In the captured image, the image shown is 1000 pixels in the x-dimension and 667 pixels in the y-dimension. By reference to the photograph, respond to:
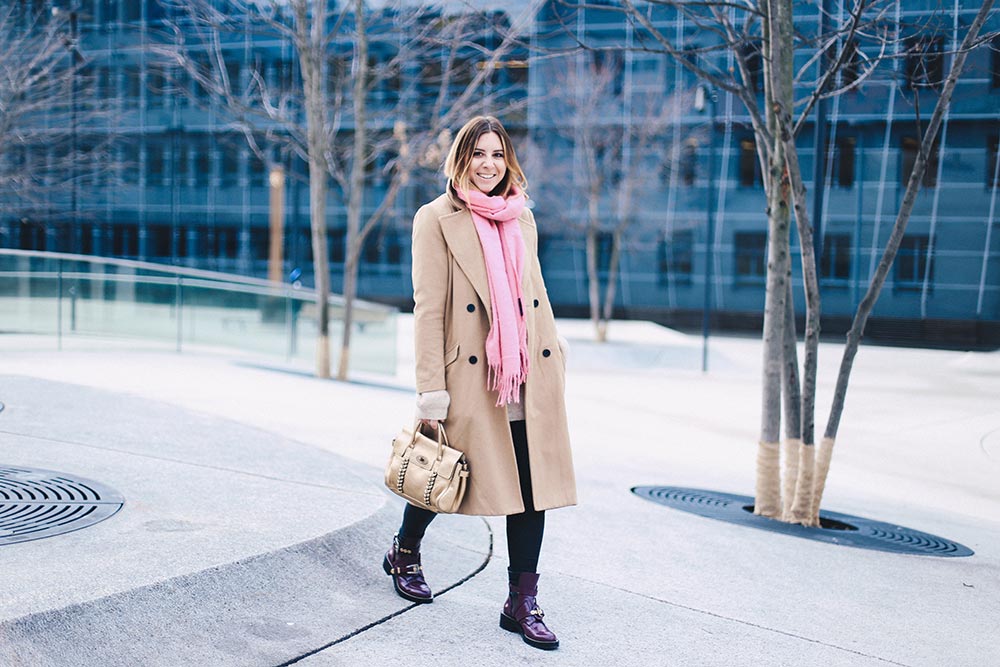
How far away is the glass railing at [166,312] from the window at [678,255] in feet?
72.0

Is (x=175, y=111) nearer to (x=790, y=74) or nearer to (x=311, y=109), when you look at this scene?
(x=311, y=109)

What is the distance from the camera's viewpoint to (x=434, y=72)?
3162cm

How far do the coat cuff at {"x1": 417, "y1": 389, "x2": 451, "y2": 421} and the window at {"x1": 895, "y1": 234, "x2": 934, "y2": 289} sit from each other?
3186 cm

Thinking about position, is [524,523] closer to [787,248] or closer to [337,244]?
[787,248]

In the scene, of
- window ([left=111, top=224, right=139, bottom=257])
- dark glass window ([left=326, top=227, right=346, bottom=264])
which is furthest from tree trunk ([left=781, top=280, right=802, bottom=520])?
window ([left=111, top=224, right=139, bottom=257])

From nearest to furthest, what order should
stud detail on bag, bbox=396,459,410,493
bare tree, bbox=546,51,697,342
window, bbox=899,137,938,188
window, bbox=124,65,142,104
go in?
stud detail on bag, bbox=396,459,410,493, bare tree, bbox=546,51,697,342, window, bbox=899,137,938,188, window, bbox=124,65,142,104

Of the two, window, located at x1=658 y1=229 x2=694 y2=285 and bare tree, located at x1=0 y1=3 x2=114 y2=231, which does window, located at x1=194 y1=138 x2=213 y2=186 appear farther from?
window, located at x1=658 y1=229 x2=694 y2=285

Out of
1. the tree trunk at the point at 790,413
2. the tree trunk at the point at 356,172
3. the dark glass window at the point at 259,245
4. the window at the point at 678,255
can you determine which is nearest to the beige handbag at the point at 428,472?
the tree trunk at the point at 790,413

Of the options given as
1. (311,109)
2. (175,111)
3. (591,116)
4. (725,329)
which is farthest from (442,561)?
(175,111)

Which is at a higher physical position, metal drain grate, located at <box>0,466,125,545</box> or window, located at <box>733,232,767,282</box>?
window, located at <box>733,232,767,282</box>

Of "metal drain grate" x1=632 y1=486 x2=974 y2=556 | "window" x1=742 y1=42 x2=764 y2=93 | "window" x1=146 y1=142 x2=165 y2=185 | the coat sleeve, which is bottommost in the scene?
"metal drain grate" x1=632 y1=486 x2=974 y2=556

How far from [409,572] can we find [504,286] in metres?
1.27

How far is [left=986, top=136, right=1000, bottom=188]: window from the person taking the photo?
1066 inches

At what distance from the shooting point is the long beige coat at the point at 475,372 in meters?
3.86
